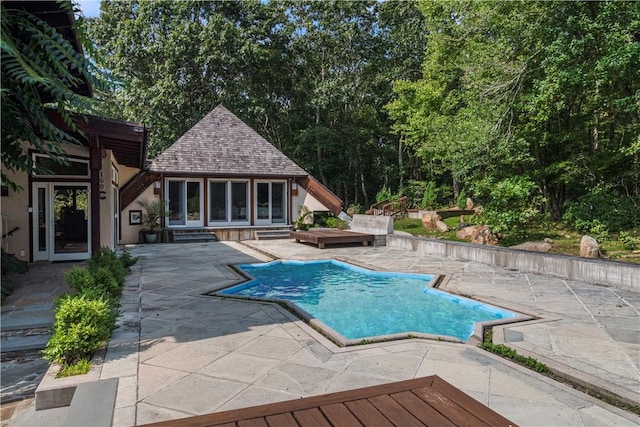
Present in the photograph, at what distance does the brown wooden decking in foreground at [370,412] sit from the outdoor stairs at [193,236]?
13.7 m

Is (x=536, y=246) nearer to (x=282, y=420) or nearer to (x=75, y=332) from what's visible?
(x=282, y=420)

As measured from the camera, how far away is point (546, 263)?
8.62m

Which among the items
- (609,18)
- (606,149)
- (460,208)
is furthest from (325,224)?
(609,18)

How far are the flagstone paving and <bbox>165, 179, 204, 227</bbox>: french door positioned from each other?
914cm

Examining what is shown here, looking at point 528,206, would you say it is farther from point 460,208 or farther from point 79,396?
point 79,396

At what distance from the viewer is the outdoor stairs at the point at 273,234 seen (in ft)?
52.4

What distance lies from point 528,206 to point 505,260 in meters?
2.41

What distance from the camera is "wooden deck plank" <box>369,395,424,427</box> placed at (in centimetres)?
186

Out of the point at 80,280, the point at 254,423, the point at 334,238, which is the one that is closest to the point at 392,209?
the point at 334,238

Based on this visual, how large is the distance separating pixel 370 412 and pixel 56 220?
10162 mm

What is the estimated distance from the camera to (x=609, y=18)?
28.9 ft

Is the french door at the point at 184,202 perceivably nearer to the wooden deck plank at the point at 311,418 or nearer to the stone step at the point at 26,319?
the stone step at the point at 26,319

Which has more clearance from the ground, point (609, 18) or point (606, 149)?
point (609, 18)

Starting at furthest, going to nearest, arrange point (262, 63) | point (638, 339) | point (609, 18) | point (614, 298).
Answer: point (262, 63) → point (609, 18) → point (614, 298) → point (638, 339)
